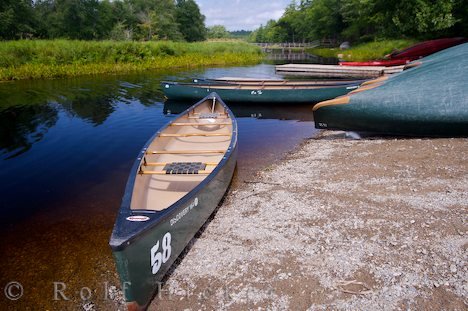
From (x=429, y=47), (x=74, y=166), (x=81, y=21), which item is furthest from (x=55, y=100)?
(x=81, y=21)

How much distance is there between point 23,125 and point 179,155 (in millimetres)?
9670

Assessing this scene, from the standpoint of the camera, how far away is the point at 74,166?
31.1 feet

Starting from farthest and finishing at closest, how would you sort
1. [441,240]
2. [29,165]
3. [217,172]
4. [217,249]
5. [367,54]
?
1. [367,54]
2. [29,165]
3. [217,172]
4. [217,249]
5. [441,240]

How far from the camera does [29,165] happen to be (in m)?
9.53

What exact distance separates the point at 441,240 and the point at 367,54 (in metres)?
38.3

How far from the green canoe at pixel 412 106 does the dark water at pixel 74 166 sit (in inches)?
84.5

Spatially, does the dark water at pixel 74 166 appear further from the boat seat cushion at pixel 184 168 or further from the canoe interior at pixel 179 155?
the boat seat cushion at pixel 184 168

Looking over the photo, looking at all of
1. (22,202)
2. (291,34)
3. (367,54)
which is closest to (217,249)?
(22,202)

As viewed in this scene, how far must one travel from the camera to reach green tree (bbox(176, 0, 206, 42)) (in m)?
82.7

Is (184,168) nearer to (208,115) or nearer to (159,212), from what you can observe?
(159,212)

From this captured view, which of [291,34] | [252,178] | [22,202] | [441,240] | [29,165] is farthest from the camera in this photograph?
[291,34]

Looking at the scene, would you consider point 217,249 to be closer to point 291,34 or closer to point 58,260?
point 58,260

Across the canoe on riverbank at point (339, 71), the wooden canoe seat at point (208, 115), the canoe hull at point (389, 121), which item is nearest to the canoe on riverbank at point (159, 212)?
the wooden canoe seat at point (208, 115)

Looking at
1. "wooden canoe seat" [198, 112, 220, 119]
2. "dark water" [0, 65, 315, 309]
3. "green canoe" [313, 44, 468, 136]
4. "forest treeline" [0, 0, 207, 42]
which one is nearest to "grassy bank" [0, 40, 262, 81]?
"dark water" [0, 65, 315, 309]
